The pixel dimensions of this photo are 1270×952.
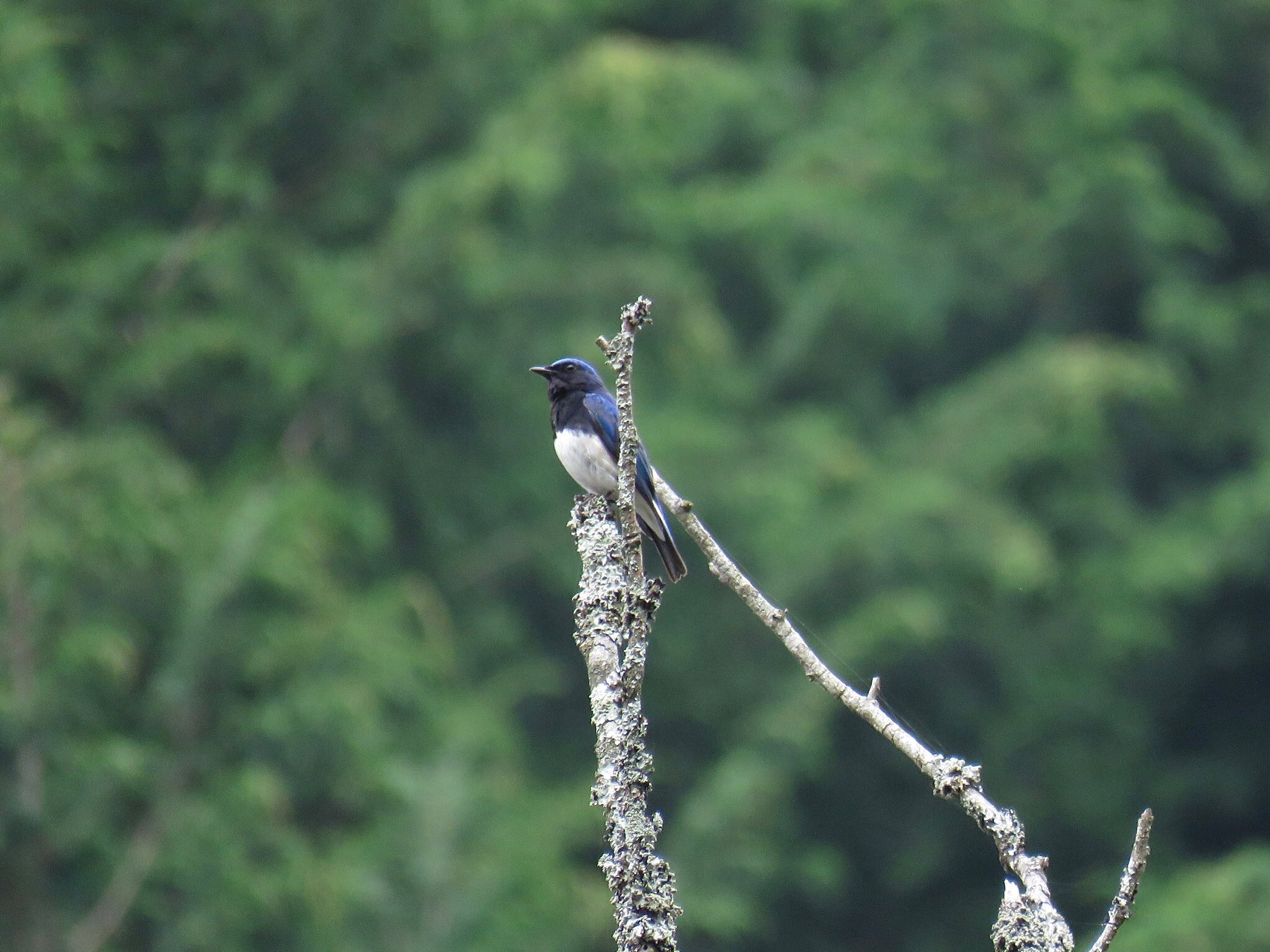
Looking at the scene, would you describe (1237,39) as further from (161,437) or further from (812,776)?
(161,437)

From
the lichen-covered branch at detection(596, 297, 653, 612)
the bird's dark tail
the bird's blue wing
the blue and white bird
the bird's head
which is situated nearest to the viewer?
the lichen-covered branch at detection(596, 297, 653, 612)

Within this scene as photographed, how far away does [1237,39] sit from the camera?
16047mm

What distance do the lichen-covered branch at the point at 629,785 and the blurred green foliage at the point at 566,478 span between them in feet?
25.1

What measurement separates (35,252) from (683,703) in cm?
697

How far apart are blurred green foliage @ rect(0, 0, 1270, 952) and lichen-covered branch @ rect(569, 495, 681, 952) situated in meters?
7.64

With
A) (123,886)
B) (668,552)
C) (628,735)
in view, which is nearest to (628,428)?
(628,735)

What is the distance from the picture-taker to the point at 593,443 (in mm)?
5672

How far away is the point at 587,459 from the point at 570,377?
639 mm

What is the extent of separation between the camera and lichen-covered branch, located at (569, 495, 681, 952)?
8.05 ft

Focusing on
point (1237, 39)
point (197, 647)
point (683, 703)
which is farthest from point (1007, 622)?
point (197, 647)

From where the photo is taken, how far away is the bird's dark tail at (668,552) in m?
5.11

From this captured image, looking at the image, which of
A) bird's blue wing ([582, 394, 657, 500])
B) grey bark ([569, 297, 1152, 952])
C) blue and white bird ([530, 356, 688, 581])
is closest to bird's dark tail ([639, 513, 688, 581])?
blue and white bird ([530, 356, 688, 581])

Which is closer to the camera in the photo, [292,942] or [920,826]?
[292,942]

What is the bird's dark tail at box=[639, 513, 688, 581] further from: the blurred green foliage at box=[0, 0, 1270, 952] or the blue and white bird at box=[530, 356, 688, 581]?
the blurred green foliage at box=[0, 0, 1270, 952]
